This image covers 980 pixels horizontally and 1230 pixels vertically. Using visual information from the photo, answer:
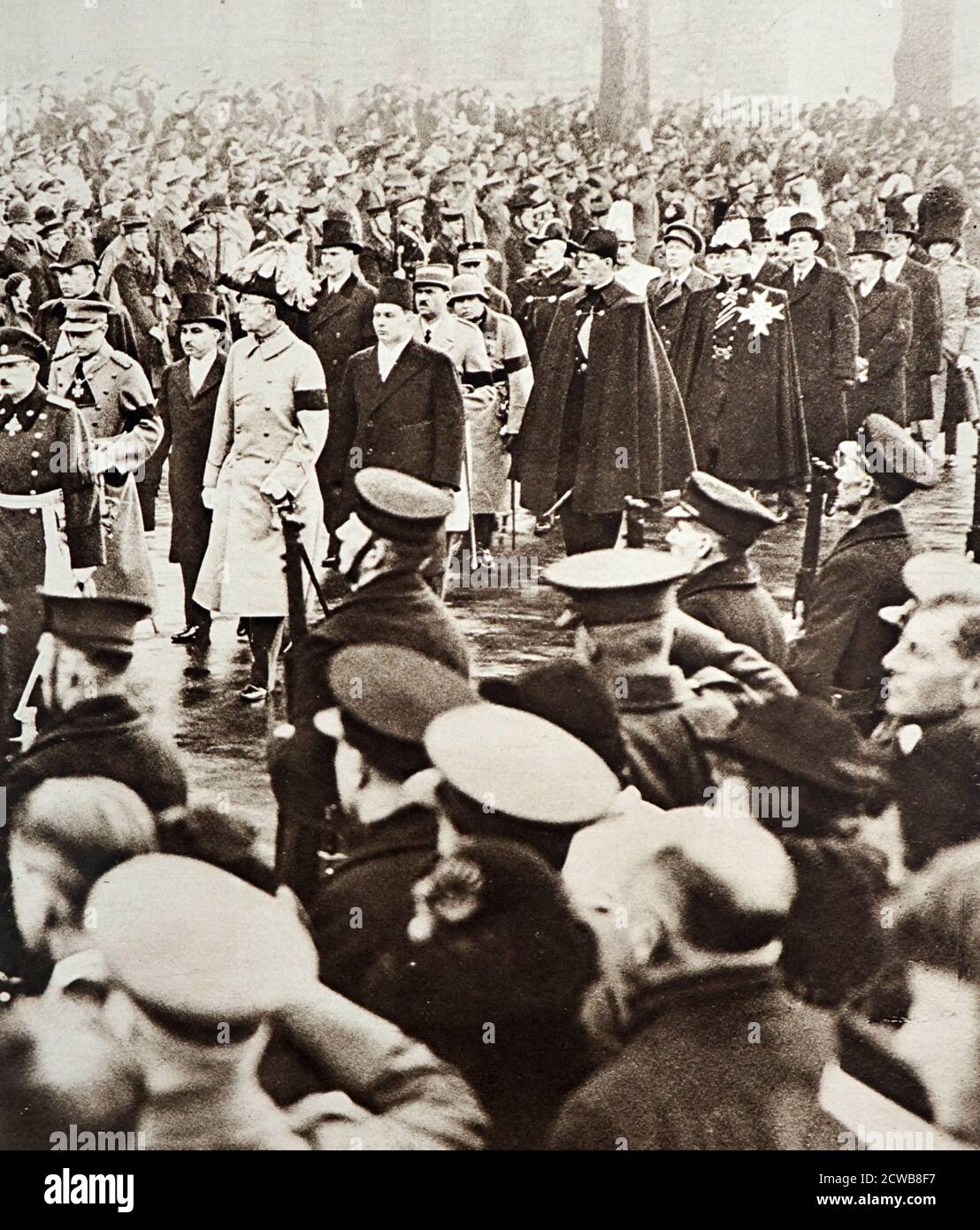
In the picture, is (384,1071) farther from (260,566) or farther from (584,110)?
(584,110)

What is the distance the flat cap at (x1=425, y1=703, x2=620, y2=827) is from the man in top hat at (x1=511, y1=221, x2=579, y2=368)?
1.49 m

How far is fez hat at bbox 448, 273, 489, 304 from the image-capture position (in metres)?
5.30

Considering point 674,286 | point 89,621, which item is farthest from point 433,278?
point 89,621

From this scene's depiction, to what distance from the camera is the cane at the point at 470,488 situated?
5.21m

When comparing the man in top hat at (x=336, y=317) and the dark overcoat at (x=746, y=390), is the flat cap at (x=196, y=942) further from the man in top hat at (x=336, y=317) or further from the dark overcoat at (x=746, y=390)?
the dark overcoat at (x=746, y=390)

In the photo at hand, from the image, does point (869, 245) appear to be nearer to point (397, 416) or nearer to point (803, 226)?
point (803, 226)

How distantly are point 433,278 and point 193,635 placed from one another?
175 centimetres

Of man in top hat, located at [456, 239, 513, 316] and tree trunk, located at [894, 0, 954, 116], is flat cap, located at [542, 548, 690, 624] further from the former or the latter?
tree trunk, located at [894, 0, 954, 116]

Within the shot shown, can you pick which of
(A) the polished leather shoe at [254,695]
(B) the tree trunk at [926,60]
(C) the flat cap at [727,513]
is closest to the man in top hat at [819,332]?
(C) the flat cap at [727,513]

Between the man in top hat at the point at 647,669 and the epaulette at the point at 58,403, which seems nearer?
the man in top hat at the point at 647,669

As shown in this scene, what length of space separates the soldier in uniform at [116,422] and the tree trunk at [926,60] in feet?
10.9

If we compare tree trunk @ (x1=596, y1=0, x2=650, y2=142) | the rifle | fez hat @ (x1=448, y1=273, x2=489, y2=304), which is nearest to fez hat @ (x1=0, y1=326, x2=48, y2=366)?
fez hat @ (x1=448, y1=273, x2=489, y2=304)

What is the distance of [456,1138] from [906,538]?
295 cm
